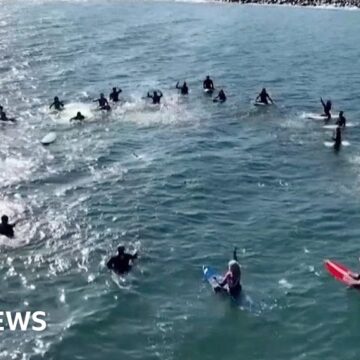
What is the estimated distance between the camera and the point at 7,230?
1438 inches

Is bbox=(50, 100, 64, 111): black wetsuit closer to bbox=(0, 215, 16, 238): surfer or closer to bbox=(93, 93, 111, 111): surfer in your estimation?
bbox=(93, 93, 111, 111): surfer

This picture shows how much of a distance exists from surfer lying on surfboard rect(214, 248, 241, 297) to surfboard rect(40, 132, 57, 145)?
24.2 m

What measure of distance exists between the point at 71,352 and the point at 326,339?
35.7 feet

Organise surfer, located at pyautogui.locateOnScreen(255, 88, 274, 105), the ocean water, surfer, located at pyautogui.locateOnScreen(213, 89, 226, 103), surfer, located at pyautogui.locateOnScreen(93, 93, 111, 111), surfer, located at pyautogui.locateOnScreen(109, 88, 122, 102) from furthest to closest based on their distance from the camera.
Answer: surfer, located at pyautogui.locateOnScreen(213, 89, 226, 103) < surfer, located at pyautogui.locateOnScreen(109, 88, 122, 102) < surfer, located at pyautogui.locateOnScreen(255, 88, 274, 105) < surfer, located at pyautogui.locateOnScreen(93, 93, 111, 111) < the ocean water

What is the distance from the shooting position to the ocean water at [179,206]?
29766mm

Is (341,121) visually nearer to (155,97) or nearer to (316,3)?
(155,97)

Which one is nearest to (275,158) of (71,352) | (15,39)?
(71,352)

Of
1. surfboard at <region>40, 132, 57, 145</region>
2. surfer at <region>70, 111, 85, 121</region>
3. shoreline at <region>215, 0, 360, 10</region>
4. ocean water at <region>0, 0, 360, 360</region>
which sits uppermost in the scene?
shoreline at <region>215, 0, 360, 10</region>

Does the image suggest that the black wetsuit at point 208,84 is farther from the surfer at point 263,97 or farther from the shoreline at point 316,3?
the shoreline at point 316,3

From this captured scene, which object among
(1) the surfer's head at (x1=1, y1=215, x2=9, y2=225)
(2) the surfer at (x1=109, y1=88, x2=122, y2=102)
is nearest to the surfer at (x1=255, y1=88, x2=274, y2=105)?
(2) the surfer at (x1=109, y1=88, x2=122, y2=102)

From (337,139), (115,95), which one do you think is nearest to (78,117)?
(115,95)

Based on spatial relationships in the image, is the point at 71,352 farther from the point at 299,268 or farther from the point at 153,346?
the point at 299,268

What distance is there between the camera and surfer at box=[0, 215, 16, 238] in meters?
36.2

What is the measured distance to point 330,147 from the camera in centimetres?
5116
